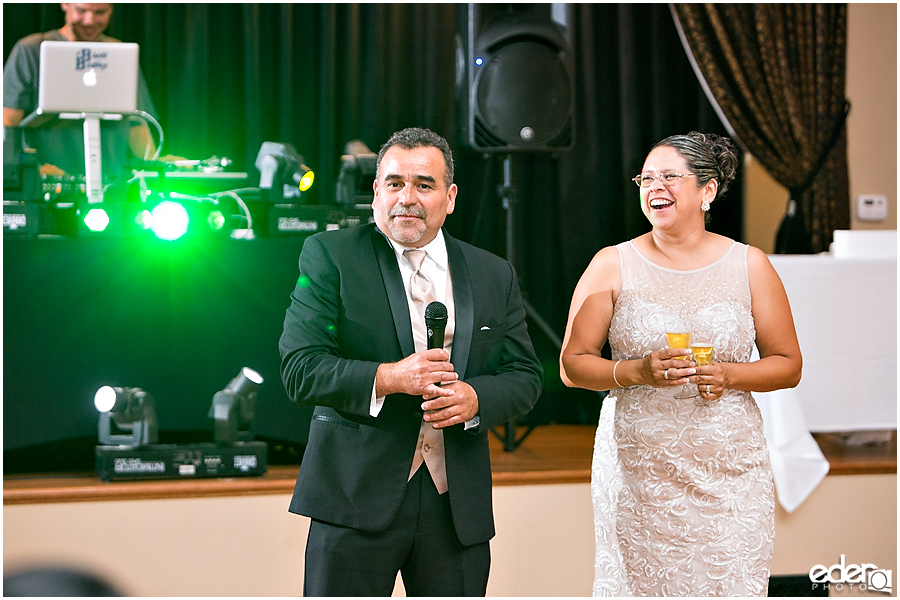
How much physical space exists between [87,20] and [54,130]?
67 centimetres

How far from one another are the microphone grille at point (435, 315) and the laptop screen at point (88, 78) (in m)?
1.74

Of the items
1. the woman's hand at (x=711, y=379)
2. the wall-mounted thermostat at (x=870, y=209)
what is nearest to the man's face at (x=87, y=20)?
the woman's hand at (x=711, y=379)

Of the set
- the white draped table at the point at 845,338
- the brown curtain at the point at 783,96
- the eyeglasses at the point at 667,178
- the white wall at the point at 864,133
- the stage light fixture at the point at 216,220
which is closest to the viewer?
the eyeglasses at the point at 667,178

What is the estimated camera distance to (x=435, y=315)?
1.70 m

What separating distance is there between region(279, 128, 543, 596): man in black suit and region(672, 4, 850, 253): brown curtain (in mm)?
2943

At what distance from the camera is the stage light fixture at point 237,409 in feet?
9.46

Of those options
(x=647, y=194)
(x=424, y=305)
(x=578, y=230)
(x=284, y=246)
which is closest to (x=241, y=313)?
(x=284, y=246)

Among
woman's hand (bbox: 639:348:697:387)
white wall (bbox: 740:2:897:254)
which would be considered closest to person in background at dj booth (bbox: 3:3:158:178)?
woman's hand (bbox: 639:348:697:387)

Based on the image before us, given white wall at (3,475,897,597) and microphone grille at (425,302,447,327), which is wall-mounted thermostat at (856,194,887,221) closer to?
white wall at (3,475,897,597)

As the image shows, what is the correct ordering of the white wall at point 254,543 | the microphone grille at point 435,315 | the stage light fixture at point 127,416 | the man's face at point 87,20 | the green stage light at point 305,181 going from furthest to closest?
the man's face at point 87,20 < the green stage light at point 305,181 < the stage light fixture at point 127,416 < the white wall at point 254,543 < the microphone grille at point 435,315

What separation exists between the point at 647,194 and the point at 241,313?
5.74 feet

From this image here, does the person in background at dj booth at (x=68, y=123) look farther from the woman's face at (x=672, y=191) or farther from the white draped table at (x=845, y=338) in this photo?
the white draped table at (x=845, y=338)

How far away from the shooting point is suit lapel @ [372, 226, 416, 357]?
5.80 ft

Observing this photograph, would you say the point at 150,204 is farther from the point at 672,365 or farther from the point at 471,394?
the point at 672,365
